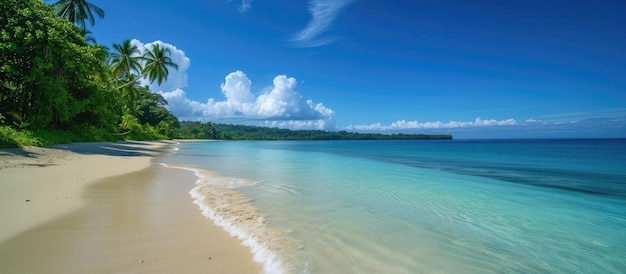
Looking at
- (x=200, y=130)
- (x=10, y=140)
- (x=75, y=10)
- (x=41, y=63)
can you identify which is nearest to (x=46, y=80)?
(x=41, y=63)

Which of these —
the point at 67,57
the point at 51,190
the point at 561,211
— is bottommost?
the point at 561,211

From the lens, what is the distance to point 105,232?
4.30 metres

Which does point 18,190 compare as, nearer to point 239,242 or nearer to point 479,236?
point 239,242

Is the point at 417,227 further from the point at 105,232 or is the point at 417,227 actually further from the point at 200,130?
the point at 200,130

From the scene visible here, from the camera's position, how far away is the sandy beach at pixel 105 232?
3.29m

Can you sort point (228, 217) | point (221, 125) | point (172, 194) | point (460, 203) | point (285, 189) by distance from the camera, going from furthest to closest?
point (221, 125), point (285, 189), point (460, 203), point (172, 194), point (228, 217)

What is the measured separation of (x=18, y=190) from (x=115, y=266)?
210 inches

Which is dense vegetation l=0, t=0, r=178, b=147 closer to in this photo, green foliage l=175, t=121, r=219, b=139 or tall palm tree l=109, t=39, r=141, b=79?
tall palm tree l=109, t=39, r=141, b=79

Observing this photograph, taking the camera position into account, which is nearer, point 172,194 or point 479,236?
point 479,236

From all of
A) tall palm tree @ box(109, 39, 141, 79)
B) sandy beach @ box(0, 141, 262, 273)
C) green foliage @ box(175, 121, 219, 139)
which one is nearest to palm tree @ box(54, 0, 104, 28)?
tall palm tree @ box(109, 39, 141, 79)

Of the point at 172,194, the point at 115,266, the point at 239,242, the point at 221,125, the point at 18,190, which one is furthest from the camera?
the point at 221,125

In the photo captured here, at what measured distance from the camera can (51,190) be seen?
22.0ft

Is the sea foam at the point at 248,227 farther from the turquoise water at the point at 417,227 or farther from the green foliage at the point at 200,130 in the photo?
the green foliage at the point at 200,130

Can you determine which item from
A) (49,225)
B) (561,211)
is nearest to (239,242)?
(49,225)
